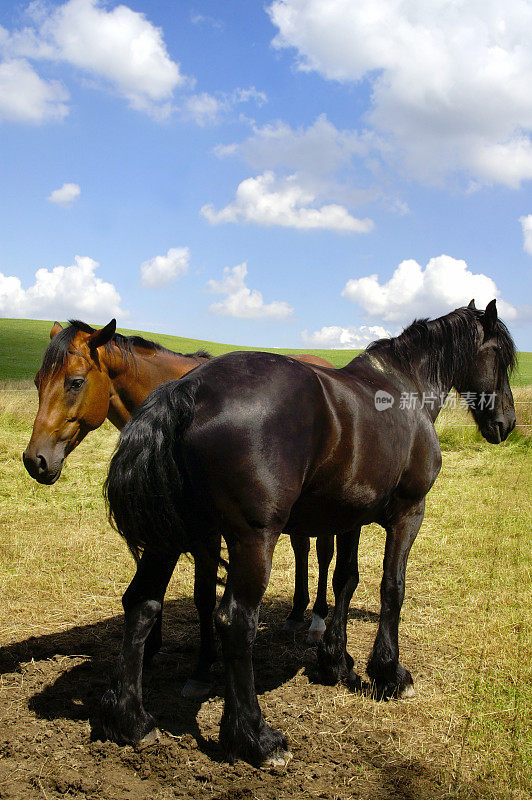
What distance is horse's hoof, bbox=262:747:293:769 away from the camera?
Answer: 2873 millimetres

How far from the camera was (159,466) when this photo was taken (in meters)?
2.88

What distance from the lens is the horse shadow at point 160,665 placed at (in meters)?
3.36

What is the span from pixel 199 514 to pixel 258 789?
1.33 metres

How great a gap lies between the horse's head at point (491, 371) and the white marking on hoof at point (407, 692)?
2363mm

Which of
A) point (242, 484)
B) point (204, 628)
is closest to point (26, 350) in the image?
point (204, 628)

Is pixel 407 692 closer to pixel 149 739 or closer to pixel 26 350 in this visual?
pixel 149 739

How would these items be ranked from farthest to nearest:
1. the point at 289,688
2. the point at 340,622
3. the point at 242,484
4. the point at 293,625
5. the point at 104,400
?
the point at 293,625
the point at 104,400
the point at 340,622
the point at 289,688
the point at 242,484

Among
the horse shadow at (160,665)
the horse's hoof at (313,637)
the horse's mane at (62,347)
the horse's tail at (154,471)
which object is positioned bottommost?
the horse shadow at (160,665)

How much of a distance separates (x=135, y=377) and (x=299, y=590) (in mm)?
2401

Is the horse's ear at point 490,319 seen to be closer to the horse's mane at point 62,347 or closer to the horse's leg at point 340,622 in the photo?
the horse's leg at point 340,622

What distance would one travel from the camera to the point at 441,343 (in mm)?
4547

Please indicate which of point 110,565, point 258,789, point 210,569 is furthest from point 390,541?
point 110,565

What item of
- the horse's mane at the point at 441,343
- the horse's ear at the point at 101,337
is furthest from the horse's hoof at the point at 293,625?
the horse's ear at the point at 101,337

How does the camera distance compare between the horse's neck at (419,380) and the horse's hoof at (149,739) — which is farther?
the horse's neck at (419,380)
